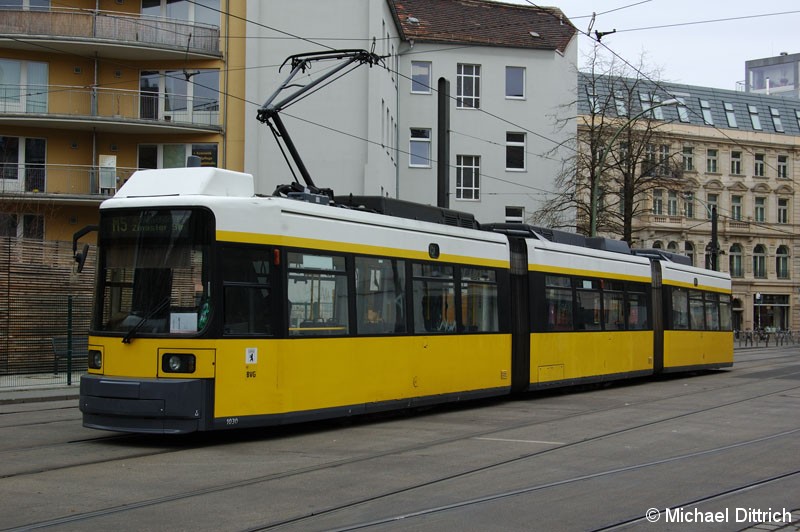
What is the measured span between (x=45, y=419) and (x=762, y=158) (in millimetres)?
65082

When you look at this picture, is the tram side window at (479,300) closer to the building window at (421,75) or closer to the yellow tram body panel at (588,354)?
the yellow tram body panel at (588,354)

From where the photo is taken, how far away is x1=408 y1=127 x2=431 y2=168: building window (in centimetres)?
4519

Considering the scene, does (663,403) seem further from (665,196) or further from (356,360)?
(665,196)

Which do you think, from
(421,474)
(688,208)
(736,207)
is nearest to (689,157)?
(688,208)

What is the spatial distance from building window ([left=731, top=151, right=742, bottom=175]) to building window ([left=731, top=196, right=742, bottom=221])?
181 centimetres

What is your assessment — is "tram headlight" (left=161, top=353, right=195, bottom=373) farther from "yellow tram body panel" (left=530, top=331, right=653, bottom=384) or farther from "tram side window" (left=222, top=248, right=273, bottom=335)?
"yellow tram body panel" (left=530, top=331, right=653, bottom=384)

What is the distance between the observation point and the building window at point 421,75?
4531 centimetres

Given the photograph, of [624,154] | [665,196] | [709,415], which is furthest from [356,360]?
[665,196]

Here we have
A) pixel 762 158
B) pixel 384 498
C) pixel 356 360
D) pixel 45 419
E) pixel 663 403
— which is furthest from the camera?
pixel 762 158

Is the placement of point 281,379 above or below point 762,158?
below

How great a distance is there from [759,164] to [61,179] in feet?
173

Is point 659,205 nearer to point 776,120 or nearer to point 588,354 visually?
point 776,120

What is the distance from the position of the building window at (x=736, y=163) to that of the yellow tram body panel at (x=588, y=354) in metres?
50.9

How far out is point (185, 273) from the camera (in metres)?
11.1
